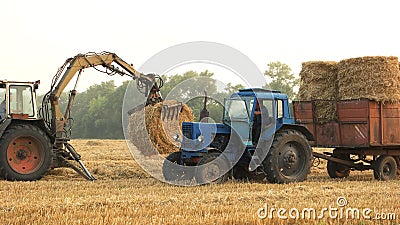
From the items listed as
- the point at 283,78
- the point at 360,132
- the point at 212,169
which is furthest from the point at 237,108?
the point at 283,78

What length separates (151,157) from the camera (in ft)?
61.5

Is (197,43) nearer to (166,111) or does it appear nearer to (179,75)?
(179,75)

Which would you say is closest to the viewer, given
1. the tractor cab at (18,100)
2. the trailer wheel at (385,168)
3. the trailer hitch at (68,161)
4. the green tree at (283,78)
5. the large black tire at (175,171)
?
the large black tire at (175,171)

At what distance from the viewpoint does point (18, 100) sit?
41.5 feet

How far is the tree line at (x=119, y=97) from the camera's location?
1186cm

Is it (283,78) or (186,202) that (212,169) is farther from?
(283,78)

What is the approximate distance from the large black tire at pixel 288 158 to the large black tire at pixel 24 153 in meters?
4.58

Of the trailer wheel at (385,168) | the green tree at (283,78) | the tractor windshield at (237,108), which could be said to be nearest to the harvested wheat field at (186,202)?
the trailer wheel at (385,168)

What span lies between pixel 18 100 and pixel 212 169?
14.5ft

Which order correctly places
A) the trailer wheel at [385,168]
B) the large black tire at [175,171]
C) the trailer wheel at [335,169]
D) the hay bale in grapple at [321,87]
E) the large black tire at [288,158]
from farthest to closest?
the trailer wheel at [335,169]
the hay bale in grapple at [321,87]
the trailer wheel at [385,168]
the large black tire at [175,171]
the large black tire at [288,158]

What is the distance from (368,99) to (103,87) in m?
50.0

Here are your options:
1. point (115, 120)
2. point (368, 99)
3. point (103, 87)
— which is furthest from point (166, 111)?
point (103, 87)

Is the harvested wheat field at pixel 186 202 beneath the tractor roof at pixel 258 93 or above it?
beneath

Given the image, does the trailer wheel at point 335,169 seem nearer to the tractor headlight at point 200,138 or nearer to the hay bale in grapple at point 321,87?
the hay bale in grapple at point 321,87
